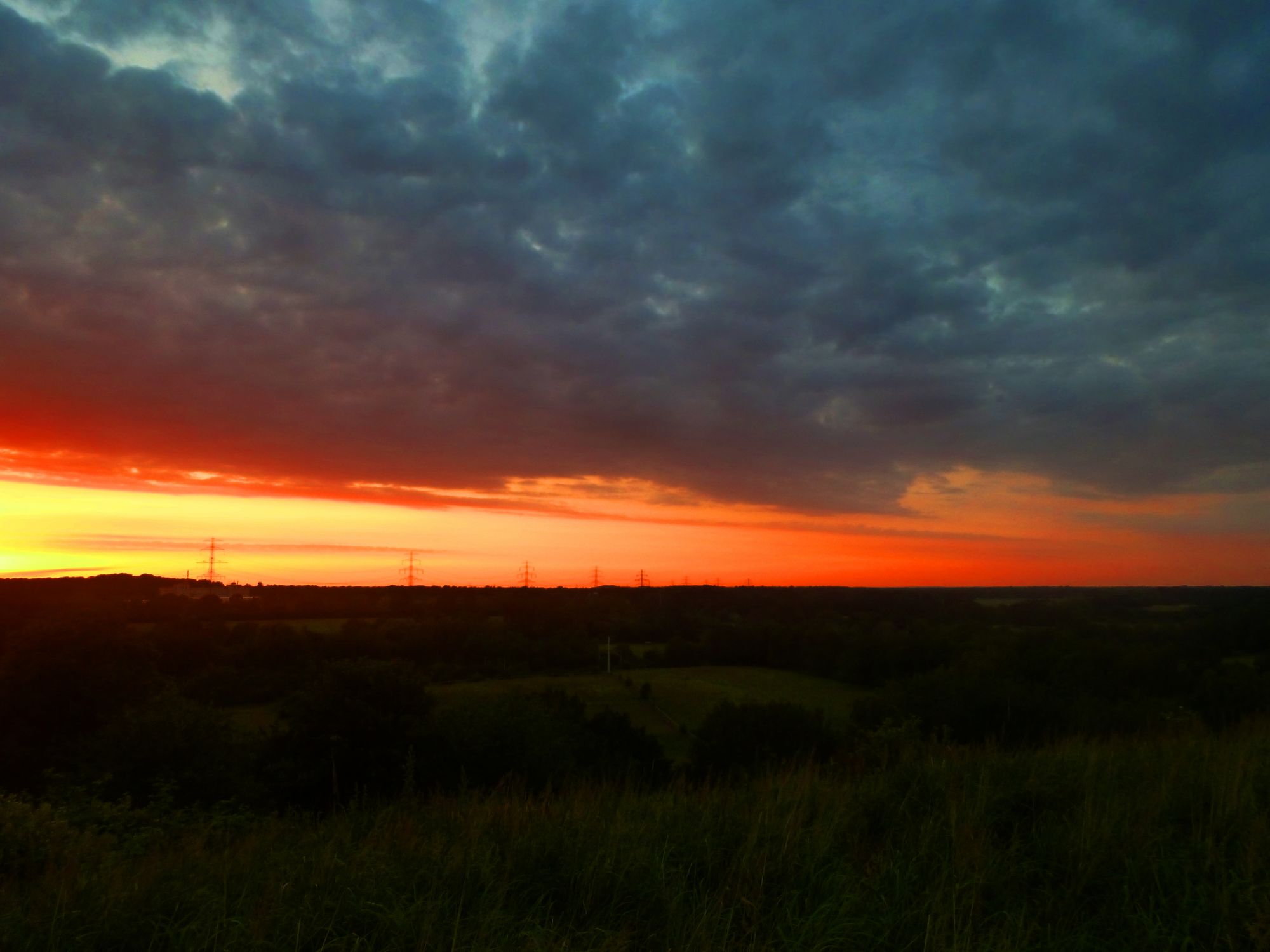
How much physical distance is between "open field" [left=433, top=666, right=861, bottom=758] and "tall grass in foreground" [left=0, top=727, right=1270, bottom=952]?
27363mm

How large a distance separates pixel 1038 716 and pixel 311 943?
29.5 m

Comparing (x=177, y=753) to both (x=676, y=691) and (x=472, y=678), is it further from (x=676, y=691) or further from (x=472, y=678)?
(x=676, y=691)

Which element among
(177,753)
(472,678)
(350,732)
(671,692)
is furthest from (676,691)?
(177,753)

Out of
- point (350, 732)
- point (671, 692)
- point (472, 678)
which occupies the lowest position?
point (671, 692)

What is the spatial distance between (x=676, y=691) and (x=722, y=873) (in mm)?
47209

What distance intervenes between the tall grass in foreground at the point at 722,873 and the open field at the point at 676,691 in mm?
27363

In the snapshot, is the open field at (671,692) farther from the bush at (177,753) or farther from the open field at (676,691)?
the bush at (177,753)

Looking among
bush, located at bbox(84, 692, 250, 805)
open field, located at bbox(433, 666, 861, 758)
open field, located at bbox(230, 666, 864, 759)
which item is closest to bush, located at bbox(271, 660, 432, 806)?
bush, located at bbox(84, 692, 250, 805)

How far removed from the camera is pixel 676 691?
5038cm

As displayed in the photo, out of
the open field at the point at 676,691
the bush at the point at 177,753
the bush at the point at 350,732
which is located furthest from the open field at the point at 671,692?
the bush at the point at 177,753

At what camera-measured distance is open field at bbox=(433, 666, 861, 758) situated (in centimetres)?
3888

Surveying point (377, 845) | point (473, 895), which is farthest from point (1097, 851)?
point (377, 845)

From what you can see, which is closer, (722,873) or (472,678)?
(722,873)

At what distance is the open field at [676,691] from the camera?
1531 inches
